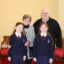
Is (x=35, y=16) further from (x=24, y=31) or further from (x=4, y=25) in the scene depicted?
(x=24, y=31)

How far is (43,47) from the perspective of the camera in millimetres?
3377

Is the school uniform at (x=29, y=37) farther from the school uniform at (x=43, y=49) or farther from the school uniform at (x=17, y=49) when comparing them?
the school uniform at (x=43, y=49)

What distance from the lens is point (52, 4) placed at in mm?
6961

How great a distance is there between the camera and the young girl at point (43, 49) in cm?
338

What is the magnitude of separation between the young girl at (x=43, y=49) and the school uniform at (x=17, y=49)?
0.30 meters

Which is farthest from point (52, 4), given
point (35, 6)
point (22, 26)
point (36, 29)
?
point (22, 26)

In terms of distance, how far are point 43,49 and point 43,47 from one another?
0.13 feet

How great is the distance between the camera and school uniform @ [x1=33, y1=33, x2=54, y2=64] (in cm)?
338

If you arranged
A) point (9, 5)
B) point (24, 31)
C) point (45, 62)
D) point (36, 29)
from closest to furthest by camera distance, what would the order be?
point (45, 62) < point (24, 31) < point (36, 29) < point (9, 5)

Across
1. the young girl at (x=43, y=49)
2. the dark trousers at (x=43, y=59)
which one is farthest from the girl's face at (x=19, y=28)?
the dark trousers at (x=43, y=59)

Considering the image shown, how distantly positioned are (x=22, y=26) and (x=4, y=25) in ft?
11.8

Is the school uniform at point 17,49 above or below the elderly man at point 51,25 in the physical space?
below

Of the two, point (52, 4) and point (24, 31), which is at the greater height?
point (52, 4)

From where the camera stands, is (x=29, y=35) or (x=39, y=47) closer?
(x=39, y=47)
